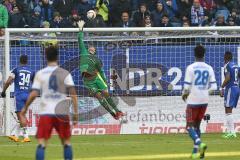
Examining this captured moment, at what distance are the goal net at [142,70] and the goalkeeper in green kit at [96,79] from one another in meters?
0.32

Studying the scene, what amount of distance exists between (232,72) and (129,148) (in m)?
4.73

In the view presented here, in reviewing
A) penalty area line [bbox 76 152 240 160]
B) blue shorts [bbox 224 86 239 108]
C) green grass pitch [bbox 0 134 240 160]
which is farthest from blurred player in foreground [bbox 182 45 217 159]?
blue shorts [bbox 224 86 239 108]

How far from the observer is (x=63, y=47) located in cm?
2588

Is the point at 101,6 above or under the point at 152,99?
above

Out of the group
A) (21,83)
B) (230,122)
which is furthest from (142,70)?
(21,83)

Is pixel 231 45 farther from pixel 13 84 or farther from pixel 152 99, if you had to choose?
pixel 13 84

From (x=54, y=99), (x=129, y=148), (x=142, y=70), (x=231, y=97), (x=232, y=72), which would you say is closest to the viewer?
(x=54, y=99)

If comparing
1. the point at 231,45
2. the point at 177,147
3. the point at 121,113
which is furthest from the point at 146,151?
the point at 231,45

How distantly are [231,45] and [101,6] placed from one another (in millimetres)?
5304

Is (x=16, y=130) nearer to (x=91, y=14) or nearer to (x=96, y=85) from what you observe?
(x=96, y=85)

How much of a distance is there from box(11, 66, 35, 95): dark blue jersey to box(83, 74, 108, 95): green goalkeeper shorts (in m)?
2.86

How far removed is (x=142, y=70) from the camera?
26.0 m

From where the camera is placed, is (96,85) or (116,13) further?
(116,13)

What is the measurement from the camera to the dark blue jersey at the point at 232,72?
78.1 ft
